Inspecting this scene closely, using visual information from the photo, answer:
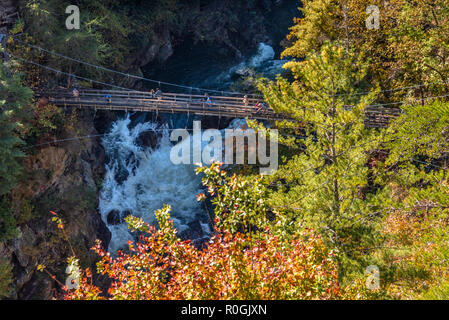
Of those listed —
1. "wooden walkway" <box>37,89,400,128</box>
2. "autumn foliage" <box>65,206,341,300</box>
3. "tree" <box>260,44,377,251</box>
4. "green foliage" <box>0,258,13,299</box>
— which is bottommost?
"green foliage" <box>0,258,13,299</box>

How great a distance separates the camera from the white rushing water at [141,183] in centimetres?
2059

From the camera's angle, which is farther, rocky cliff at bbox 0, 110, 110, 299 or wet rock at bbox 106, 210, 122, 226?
wet rock at bbox 106, 210, 122, 226

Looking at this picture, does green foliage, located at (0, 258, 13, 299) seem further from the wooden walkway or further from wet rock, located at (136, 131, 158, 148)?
wet rock, located at (136, 131, 158, 148)

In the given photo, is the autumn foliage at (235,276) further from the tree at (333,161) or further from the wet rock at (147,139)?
the wet rock at (147,139)

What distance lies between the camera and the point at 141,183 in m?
22.0

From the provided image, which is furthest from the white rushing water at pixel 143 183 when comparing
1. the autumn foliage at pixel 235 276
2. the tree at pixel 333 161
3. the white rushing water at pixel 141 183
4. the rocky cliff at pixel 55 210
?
the autumn foliage at pixel 235 276

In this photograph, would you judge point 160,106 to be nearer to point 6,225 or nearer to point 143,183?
point 143,183

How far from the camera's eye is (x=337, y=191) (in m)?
11.4

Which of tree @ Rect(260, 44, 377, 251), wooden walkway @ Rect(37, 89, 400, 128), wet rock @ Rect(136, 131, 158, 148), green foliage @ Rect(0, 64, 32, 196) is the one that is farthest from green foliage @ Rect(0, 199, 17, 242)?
tree @ Rect(260, 44, 377, 251)

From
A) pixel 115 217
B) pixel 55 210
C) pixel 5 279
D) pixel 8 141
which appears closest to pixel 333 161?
pixel 8 141

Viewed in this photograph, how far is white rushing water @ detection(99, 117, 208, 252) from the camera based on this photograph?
20.6m

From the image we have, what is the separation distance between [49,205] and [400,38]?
1825 centimetres
